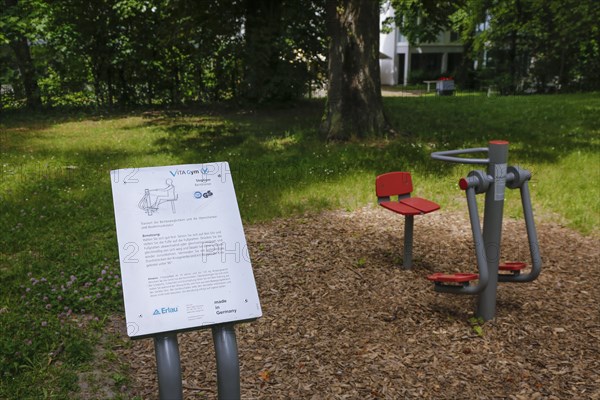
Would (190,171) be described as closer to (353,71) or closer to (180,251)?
(180,251)

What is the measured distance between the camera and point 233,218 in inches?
108

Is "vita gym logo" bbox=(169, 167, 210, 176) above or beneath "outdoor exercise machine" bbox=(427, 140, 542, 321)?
above

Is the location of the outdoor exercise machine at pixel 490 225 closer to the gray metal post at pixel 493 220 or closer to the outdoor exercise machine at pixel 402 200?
the gray metal post at pixel 493 220

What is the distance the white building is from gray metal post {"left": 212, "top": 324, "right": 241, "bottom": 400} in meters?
42.2

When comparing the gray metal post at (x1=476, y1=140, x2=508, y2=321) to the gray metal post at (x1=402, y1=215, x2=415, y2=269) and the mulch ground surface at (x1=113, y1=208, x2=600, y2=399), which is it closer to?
the mulch ground surface at (x1=113, y1=208, x2=600, y2=399)

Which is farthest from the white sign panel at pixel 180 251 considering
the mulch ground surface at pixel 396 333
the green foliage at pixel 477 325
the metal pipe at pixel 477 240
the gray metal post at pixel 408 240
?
the gray metal post at pixel 408 240

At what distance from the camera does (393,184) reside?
5211mm

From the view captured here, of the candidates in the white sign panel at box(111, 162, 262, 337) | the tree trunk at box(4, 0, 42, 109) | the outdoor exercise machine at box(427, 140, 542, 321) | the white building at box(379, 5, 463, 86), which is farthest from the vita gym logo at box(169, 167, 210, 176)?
the white building at box(379, 5, 463, 86)

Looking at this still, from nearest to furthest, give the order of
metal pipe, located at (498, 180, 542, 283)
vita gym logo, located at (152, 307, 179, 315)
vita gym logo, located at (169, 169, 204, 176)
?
vita gym logo, located at (152, 307, 179, 315) → vita gym logo, located at (169, 169, 204, 176) → metal pipe, located at (498, 180, 542, 283)

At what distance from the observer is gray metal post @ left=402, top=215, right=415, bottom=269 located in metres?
5.13

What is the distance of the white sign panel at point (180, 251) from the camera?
2.46 metres

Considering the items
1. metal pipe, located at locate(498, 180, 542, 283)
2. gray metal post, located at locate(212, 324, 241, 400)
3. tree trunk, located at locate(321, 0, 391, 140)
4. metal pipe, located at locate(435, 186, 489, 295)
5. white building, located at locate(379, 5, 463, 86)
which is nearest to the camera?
gray metal post, located at locate(212, 324, 241, 400)

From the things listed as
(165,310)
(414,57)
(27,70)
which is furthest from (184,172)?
(414,57)

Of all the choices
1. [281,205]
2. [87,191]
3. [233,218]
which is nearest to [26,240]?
[87,191]
